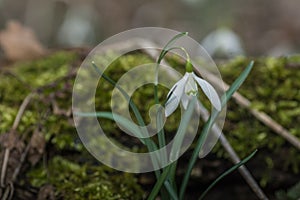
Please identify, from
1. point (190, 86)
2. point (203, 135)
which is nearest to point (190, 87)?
point (190, 86)

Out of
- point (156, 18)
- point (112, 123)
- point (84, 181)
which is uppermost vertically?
point (156, 18)

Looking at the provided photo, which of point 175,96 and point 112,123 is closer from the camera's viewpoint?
point 175,96

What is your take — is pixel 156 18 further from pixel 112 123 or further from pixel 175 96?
pixel 175 96

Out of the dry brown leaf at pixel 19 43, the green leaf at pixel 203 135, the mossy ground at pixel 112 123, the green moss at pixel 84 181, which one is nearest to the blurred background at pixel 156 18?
the dry brown leaf at pixel 19 43

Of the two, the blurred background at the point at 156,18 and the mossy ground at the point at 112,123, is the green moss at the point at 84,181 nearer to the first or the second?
the mossy ground at the point at 112,123

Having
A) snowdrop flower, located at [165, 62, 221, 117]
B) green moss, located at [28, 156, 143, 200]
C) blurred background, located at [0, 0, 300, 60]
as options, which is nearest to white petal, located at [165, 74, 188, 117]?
snowdrop flower, located at [165, 62, 221, 117]

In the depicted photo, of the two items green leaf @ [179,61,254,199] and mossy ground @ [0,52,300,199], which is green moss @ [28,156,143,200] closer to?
mossy ground @ [0,52,300,199]

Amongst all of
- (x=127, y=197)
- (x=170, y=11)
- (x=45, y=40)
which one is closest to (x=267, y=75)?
(x=127, y=197)
